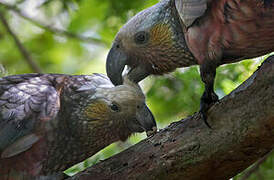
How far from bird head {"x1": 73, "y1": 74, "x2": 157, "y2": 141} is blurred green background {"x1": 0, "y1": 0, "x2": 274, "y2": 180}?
1.14ft

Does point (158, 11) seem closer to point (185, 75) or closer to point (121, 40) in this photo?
point (121, 40)

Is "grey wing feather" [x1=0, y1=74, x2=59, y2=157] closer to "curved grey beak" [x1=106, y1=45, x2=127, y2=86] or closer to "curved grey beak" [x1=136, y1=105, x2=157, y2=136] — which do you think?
"curved grey beak" [x1=106, y1=45, x2=127, y2=86]

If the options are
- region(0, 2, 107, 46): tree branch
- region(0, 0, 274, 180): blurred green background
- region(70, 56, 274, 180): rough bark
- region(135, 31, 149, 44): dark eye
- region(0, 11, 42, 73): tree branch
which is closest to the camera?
region(70, 56, 274, 180): rough bark

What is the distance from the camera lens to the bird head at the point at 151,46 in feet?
10.8

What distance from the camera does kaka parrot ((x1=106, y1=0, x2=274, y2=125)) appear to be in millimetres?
2754

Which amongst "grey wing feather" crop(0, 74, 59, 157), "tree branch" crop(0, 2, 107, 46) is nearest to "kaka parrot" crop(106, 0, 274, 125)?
"grey wing feather" crop(0, 74, 59, 157)

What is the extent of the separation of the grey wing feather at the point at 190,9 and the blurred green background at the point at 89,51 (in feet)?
3.00

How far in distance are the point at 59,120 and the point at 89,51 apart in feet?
10.1

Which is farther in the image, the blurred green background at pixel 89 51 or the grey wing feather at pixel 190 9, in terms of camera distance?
the blurred green background at pixel 89 51

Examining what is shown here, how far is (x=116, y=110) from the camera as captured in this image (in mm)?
3566

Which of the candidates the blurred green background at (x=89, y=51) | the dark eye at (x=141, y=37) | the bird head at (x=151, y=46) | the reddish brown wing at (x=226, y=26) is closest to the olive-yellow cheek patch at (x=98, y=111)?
the bird head at (x=151, y=46)

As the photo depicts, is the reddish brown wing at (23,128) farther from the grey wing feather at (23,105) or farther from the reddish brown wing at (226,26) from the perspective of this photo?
the reddish brown wing at (226,26)

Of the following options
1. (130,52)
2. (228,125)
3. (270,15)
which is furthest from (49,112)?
(270,15)

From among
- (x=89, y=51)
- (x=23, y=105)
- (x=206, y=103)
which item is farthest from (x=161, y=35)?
(x=89, y=51)
